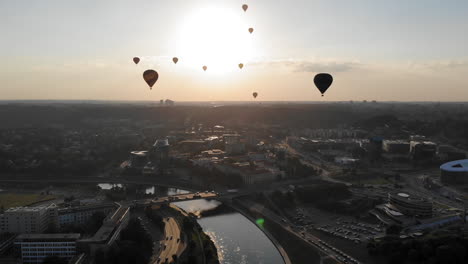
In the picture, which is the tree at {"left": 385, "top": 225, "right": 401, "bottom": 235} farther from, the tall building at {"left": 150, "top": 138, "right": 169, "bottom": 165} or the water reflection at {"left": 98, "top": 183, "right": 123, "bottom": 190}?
the tall building at {"left": 150, "top": 138, "right": 169, "bottom": 165}

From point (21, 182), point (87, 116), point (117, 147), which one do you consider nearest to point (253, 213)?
point (21, 182)

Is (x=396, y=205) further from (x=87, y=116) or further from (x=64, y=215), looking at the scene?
(x=87, y=116)

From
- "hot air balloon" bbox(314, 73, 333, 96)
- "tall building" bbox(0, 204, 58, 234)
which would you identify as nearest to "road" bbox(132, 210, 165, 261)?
"tall building" bbox(0, 204, 58, 234)

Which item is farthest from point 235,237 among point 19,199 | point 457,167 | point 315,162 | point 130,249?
point 315,162

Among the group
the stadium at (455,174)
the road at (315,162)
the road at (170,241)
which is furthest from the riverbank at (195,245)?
the stadium at (455,174)

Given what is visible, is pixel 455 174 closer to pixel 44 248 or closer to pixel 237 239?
pixel 237 239

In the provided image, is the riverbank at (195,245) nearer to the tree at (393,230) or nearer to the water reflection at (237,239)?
the water reflection at (237,239)
